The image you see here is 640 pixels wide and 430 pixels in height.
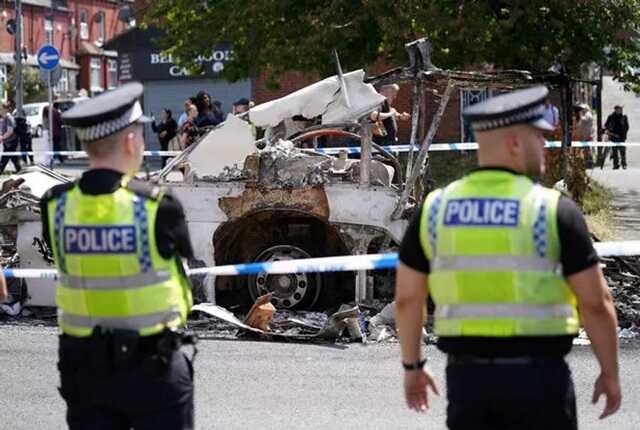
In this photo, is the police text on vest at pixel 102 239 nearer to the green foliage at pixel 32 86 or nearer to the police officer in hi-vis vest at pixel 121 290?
the police officer in hi-vis vest at pixel 121 290

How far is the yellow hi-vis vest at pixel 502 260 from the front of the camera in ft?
12.6

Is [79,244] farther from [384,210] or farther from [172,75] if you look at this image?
[172,75]

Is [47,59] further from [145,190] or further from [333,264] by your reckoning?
[145,190]

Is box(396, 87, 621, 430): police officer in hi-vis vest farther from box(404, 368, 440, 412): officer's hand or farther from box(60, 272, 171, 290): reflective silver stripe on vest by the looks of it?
box(60, 272, 171, 290): reflective silver stripe on vest

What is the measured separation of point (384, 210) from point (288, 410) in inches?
110

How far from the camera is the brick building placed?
72.6 m

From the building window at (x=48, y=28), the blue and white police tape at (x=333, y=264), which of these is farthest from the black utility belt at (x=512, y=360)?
the building window at (x=48, y=28)

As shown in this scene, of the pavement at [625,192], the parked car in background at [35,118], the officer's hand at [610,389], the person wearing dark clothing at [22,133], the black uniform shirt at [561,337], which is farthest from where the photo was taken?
the parked car in background at [35,118]

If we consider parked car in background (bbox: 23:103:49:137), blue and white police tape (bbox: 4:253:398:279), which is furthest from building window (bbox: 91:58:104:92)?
blue and white police tape (bbox: 4:253:398:279)

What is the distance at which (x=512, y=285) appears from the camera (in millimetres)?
3840

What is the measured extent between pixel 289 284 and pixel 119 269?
19.1 ft

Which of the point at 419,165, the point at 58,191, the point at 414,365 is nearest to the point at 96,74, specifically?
the point at 419,165

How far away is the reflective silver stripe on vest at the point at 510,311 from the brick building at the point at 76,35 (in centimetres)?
6768

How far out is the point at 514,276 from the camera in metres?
3.84
